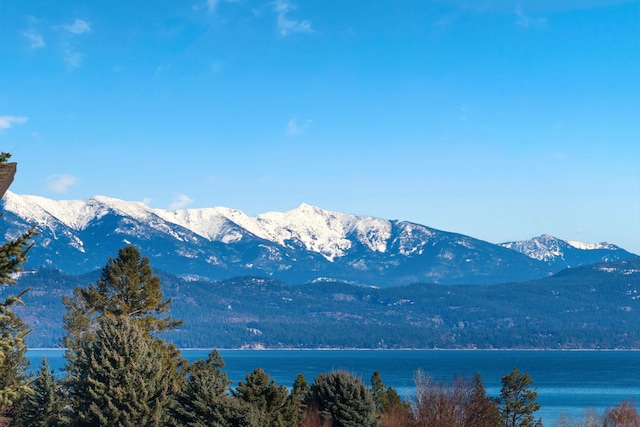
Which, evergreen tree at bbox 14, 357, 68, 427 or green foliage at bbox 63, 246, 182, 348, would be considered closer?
evergreen tree at bbox 14, 357, 68, 427

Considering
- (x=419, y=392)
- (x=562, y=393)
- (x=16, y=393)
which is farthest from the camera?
(x=562, y=393)

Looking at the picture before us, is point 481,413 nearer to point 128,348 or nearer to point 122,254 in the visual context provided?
point 122,254

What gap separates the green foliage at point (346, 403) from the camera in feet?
143

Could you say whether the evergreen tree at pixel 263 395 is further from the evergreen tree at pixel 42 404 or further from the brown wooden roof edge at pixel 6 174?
the brown wooden roof edge at pixel 6 174

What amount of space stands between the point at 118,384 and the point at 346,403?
1410cm

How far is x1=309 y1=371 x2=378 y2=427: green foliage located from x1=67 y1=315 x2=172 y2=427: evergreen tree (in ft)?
37.6

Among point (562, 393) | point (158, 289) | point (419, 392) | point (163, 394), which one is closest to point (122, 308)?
point (158, 289)

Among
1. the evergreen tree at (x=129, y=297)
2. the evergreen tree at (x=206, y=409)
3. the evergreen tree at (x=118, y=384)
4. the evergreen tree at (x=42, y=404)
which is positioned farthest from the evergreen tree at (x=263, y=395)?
the evergreen tree at (x=129, y=297)

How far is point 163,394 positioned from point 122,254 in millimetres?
15899

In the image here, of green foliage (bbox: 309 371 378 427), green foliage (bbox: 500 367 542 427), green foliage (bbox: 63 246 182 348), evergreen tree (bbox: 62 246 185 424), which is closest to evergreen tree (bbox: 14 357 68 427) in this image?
evergreen tree (bbox: 62 246 185 424)

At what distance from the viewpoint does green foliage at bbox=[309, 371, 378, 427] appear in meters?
43.6

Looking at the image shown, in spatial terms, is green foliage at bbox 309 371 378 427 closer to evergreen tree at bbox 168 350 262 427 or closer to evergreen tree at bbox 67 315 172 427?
evergreen tree at bbox 168 350 262 427

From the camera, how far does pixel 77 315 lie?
50.2 m

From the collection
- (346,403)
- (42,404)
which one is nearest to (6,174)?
(42,404)
